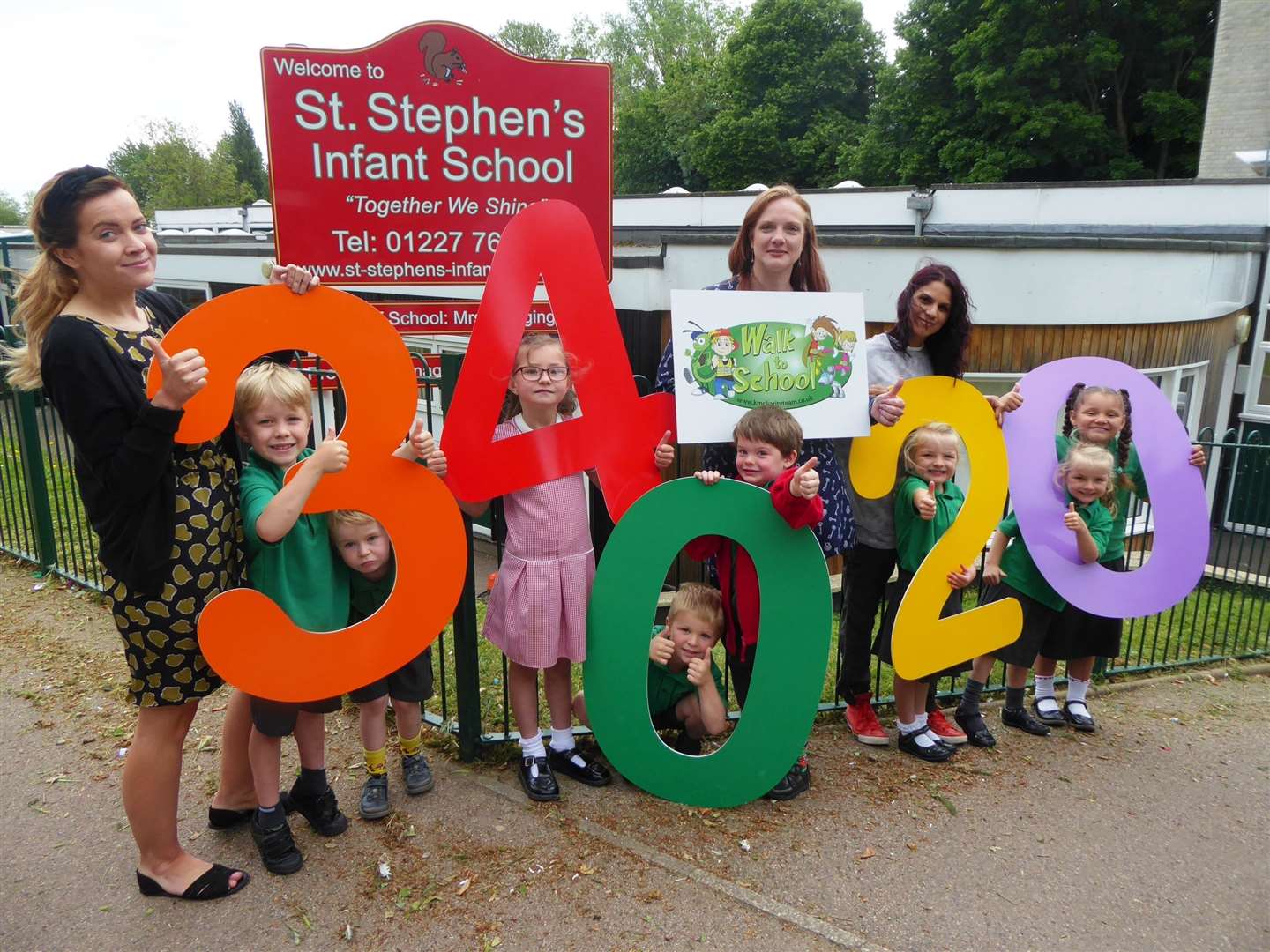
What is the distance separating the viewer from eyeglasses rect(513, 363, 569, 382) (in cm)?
306

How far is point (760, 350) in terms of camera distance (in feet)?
10.7

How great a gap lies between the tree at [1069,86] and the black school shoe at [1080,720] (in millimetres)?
30208

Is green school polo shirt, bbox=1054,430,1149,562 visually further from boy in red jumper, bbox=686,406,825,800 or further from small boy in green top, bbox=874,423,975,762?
boy in red jumper, bbox=686,406,825,800

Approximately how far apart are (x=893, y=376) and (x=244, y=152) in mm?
80276

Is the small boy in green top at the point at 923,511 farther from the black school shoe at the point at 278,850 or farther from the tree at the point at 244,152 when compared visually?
the tree at the point at 244,152

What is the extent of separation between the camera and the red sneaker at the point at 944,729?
3.97 metres

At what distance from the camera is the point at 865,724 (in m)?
4.02

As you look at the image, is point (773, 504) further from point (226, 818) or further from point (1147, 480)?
point (226, 818)

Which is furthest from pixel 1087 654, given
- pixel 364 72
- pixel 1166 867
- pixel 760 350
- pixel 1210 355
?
pixel 1210 355

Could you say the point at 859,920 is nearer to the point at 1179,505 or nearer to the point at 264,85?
the point at 1179,505

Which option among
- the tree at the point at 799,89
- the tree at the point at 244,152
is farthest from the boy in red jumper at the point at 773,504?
the tree at the point at 244,152

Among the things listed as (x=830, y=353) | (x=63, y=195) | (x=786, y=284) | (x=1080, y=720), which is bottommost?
(x=1080, y=720)

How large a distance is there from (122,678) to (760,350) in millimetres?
3874

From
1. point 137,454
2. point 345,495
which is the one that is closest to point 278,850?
point 345,495
